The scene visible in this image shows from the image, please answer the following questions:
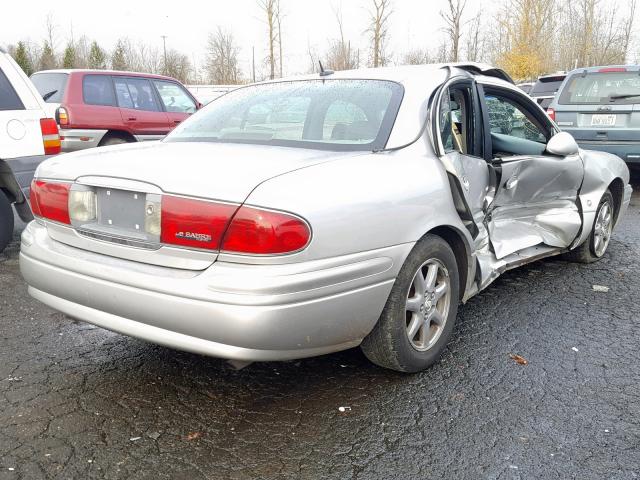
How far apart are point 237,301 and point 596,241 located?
3927 millimetres

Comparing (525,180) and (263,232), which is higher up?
(263,232)

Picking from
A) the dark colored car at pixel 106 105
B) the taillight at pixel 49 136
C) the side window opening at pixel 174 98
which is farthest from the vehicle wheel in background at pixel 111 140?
the taillight at pixel 49 136

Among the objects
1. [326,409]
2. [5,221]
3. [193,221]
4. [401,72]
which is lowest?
[326,409]

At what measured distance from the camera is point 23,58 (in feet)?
111

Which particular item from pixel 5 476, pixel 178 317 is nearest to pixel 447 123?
pixel 178 317

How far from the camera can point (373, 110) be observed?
3051mm

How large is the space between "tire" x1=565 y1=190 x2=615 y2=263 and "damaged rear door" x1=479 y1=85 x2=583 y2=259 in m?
0.46

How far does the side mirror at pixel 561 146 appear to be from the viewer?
4.15 meters

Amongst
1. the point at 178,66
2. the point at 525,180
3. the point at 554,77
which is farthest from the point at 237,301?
the point at 178,66

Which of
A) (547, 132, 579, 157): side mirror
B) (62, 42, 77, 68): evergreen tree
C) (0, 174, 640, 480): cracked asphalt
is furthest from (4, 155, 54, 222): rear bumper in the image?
(62, 42, 77, 68): evergreen tree

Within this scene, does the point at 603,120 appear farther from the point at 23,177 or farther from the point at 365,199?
the point at 23,177

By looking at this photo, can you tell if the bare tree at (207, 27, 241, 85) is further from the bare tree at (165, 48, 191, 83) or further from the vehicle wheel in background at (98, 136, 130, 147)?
the vehicle wheel in background at (98, 136, 130, 147)

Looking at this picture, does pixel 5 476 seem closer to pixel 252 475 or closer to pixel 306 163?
pixel 252 475

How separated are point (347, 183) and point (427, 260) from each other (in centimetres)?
67
